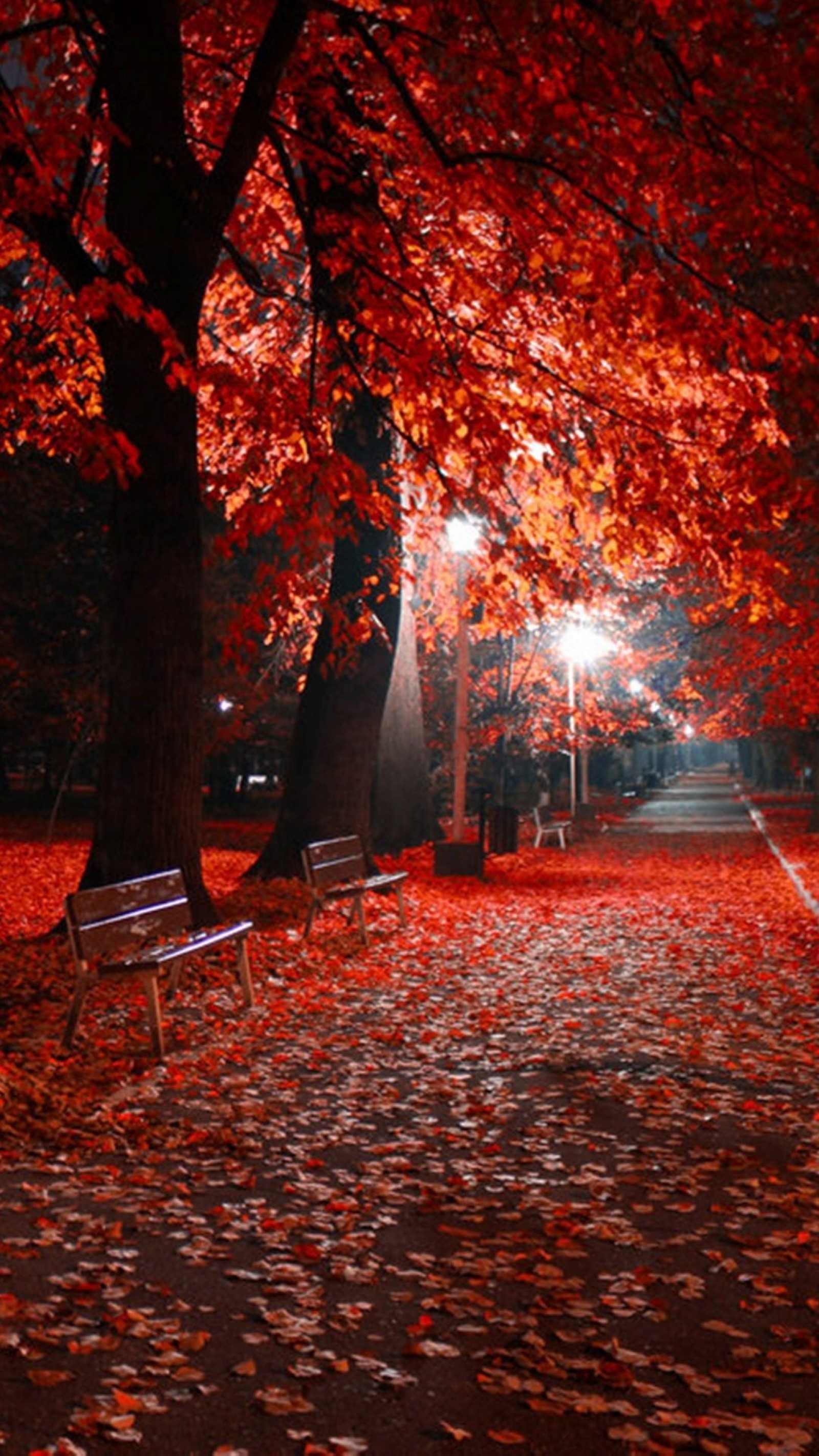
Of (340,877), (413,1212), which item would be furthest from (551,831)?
(413,1212)

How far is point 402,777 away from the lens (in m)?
26.2

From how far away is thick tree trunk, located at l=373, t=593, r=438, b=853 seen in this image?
25734 millimetres

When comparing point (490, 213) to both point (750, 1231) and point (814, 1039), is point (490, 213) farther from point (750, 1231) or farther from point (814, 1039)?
point (750, 1231)

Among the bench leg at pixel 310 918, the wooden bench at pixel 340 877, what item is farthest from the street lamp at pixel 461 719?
the bench leg at pixel 310 918

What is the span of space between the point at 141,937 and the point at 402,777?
16.5 m

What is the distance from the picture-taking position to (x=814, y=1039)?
9898mm

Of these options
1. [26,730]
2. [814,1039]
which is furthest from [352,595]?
[26,730]

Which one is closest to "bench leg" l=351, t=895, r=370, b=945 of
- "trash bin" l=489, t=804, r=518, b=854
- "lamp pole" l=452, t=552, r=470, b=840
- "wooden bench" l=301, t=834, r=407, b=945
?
"wooden bench" l=301, t=834, r=407, b=945

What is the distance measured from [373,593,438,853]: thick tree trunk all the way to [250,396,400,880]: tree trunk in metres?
6.32

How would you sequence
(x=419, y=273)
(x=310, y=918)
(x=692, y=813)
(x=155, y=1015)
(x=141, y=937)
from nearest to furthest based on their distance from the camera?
(x=155, y=1015) < (x=141, y=937) < (x=310, y=918) < (x=419, y=273) < (x=692, y=813)

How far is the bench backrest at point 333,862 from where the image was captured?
13781 mm

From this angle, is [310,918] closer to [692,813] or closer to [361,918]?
[361,918]

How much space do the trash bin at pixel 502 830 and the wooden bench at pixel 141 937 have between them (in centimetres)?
1551

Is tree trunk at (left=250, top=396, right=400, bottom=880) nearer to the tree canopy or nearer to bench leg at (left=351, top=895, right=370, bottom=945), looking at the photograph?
the tree canopy
